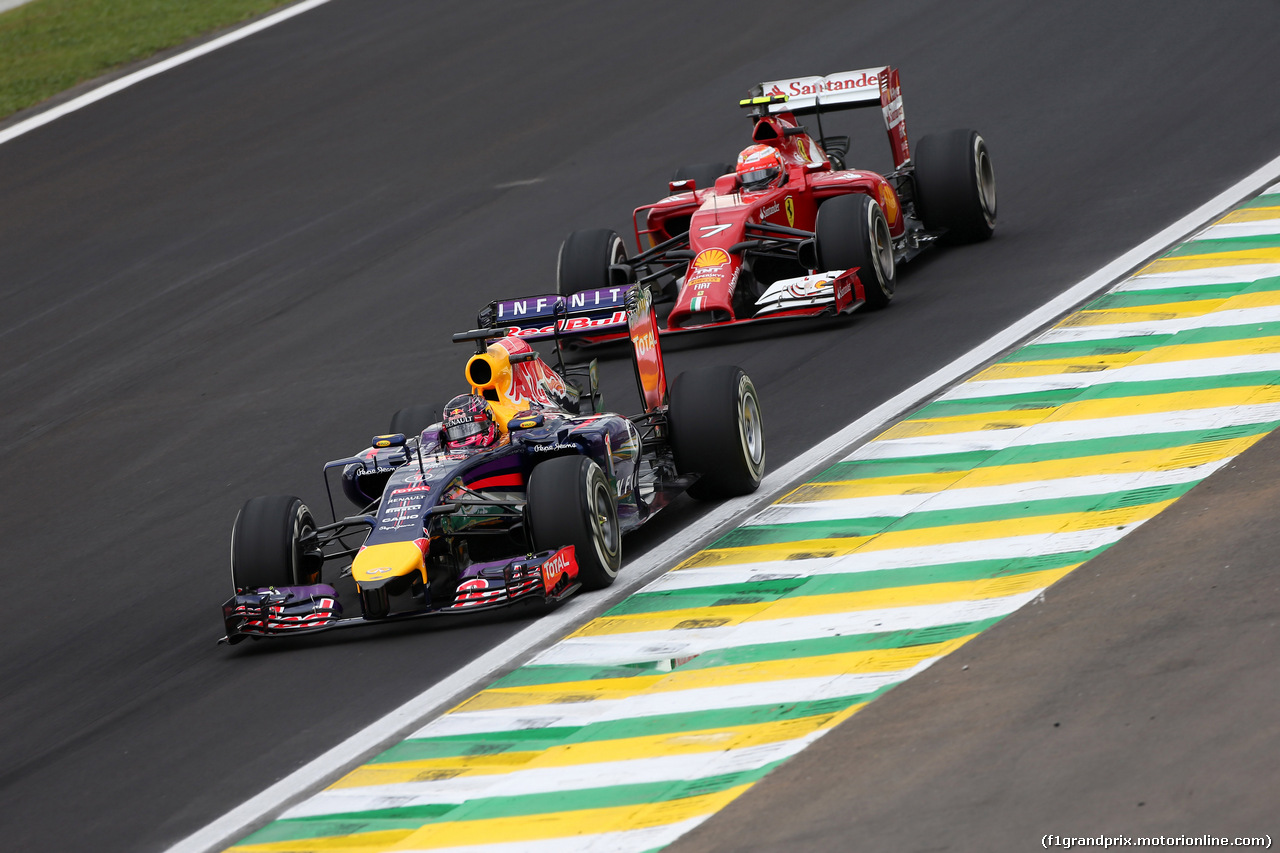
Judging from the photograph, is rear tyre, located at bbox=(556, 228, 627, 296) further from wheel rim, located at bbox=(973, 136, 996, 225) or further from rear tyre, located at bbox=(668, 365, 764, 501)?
rear tyre, located at bbox=(668, 365, 764, 501)

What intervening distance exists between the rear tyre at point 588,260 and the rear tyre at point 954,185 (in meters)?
3.27

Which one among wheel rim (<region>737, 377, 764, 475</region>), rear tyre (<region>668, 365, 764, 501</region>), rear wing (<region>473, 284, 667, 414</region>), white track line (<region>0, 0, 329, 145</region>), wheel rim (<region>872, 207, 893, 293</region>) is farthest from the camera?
white track line (<region>0, 0, 329, 145</region>)

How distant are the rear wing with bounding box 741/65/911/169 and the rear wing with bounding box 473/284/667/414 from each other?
15.1 ft

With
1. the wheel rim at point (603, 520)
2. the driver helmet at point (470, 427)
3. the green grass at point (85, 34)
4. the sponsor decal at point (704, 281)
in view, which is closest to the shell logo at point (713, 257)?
the sponsor decal at point (704, 281)

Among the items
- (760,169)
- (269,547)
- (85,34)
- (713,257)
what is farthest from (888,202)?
(85,34)

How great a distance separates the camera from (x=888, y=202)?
1742 cm

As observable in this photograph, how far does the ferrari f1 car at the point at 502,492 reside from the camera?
397 inches

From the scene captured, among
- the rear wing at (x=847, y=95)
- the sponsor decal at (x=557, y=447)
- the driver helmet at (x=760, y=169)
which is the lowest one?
the sponsor decal at (x=557, y=447)

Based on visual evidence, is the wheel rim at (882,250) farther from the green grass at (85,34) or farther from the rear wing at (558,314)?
the green grass at (85,34)

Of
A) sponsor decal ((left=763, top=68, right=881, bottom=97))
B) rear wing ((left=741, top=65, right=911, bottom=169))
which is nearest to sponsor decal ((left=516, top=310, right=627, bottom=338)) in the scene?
rear wing ((left=741, top=65, right=911, bottom=169))

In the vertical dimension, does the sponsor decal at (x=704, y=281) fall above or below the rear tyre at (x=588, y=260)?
below

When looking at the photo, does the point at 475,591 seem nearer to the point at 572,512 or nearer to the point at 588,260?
the point at 572,512

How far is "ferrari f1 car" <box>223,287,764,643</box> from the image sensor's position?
1009cm

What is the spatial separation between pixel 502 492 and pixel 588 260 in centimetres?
678
